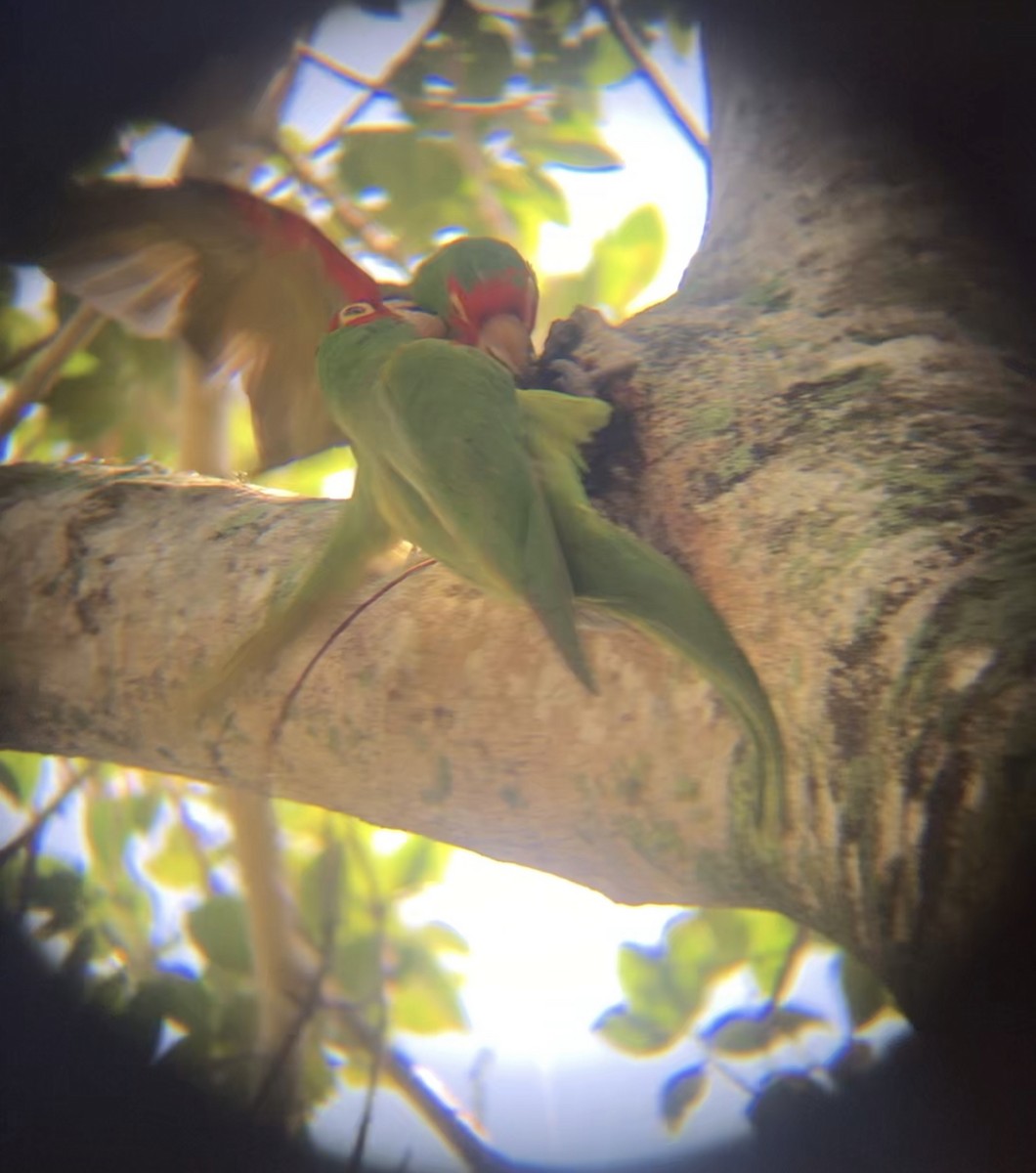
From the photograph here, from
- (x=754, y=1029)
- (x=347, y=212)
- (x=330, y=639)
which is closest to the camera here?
(x=330, y=639)

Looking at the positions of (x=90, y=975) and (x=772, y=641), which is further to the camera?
(x=90, y=975)

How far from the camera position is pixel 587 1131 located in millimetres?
670

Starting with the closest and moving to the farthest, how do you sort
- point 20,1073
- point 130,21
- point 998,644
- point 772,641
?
point 998,644 → point 772,641 → point 20,1073 → point 130,21

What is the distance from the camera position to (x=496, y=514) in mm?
488

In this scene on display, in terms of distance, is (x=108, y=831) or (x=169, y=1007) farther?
(x=108, y=831)

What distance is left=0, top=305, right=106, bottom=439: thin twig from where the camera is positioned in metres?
0.96

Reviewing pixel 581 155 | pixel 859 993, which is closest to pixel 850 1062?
pixel 859 993

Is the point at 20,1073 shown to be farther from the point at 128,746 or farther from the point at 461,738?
the point at 461,738

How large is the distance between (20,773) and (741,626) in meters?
0.79

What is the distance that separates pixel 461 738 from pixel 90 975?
0.51 meters

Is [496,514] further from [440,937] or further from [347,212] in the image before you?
[347,212]

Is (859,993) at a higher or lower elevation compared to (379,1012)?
higher

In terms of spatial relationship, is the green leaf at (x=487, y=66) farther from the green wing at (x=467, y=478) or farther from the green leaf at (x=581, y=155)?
the green wing at (x=467, y=478)

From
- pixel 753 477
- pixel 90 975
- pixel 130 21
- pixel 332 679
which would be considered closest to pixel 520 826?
pixel 332 679
